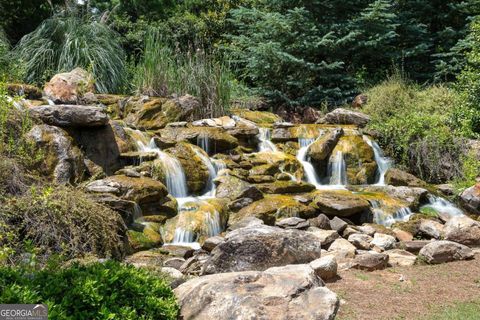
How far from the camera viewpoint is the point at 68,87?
33.3 feet

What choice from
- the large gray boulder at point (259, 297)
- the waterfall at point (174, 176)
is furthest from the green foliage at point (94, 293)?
the waterfall at point (174, 176)

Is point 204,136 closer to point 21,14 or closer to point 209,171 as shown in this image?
point 209,171

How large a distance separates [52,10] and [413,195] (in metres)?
11.1

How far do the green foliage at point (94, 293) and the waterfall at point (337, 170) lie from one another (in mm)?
7881

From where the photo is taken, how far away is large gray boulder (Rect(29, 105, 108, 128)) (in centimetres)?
775

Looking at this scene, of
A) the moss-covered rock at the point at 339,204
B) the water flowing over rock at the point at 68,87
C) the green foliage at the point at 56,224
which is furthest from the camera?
the water flowing over rock at the point at 68,87

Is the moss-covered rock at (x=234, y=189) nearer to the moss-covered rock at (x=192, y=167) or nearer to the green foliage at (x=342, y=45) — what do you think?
the moss-covered rock at (x=192, y=167)

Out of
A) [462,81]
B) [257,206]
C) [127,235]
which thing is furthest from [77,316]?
[462,81]

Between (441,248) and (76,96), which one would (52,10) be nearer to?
(76,96)

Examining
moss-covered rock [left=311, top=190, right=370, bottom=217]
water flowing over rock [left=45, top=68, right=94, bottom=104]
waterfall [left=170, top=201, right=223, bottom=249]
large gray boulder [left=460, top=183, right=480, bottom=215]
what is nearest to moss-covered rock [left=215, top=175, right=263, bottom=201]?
waterfall [left=170, top=201, right=223, bottom=249]

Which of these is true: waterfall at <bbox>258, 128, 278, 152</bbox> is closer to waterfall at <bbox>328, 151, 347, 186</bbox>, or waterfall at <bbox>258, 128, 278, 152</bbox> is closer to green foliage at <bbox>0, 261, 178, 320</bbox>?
waterfall at <bbox>328, 151, 347, 186</bbox>

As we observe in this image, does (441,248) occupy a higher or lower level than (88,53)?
lower

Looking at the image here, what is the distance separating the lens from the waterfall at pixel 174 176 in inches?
346

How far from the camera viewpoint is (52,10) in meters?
13.9
